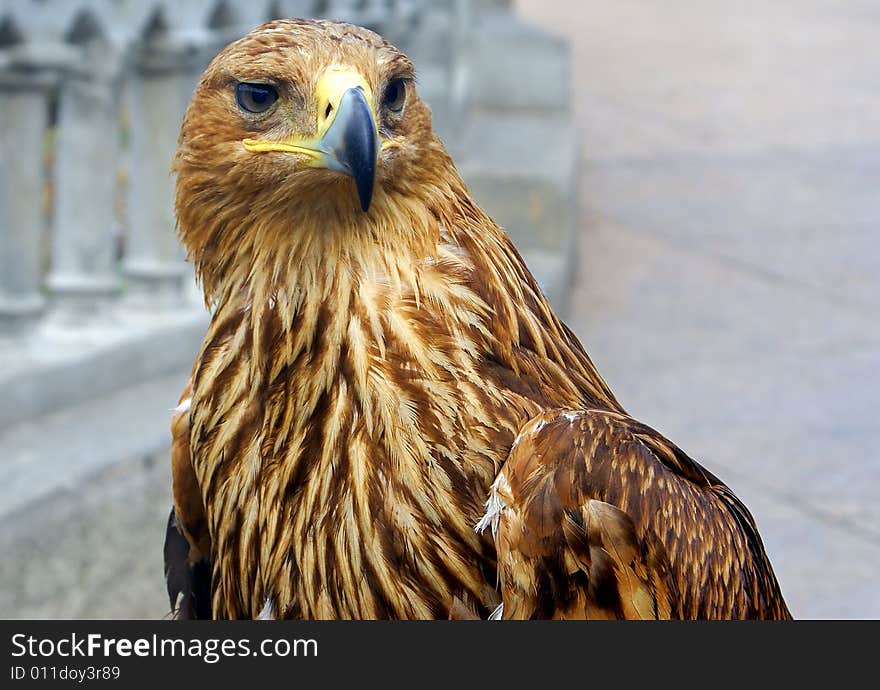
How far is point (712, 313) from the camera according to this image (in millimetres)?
7664

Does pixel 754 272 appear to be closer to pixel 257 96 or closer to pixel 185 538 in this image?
pixel 185 538

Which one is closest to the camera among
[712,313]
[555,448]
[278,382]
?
[555,448]

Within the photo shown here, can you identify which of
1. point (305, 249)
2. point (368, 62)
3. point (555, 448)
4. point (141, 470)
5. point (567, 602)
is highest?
point (368, 62)

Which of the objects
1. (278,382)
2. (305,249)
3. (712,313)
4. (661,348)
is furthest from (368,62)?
(712,313)

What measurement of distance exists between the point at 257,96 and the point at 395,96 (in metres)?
0.25

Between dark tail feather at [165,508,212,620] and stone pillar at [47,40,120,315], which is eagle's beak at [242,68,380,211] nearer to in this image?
dark tail feather at [165,508,212,620]

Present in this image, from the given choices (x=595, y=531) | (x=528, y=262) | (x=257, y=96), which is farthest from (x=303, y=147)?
(x=528, y=262)

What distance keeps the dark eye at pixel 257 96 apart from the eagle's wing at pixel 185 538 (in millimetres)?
744

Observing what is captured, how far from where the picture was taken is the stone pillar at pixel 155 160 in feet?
16.7

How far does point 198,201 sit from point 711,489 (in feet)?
3.80

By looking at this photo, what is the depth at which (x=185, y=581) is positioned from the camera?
128 inches

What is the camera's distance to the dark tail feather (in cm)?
325

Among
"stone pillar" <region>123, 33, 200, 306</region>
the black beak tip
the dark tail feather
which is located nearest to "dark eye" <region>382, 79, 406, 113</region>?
the black beak tip

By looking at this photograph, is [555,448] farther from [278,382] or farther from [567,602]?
[278,382]
